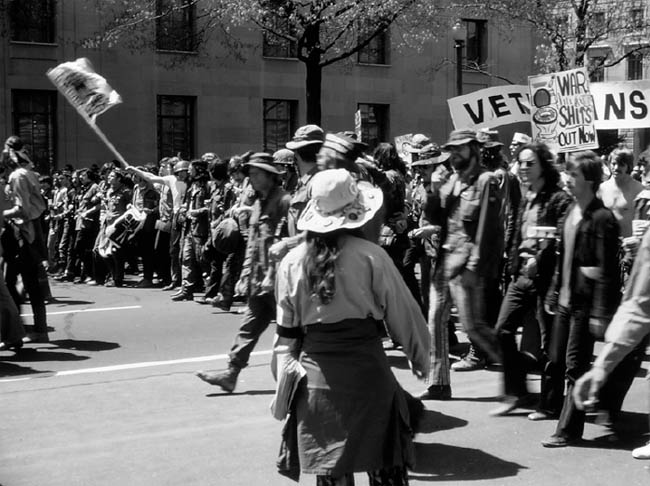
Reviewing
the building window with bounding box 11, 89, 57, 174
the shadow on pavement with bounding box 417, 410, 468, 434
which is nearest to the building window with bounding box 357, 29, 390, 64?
the building window with bounding box 11, 89, 57, 174

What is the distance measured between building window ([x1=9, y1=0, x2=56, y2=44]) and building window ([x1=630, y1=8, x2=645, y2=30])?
15983 millimetres

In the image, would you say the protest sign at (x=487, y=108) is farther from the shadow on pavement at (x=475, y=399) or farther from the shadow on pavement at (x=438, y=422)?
the shadow on pavement at (x=438, y=422)

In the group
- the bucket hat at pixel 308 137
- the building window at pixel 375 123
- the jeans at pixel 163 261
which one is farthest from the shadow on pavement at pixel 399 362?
the building window at pixel 375 123

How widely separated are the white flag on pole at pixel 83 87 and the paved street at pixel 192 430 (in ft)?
9.89

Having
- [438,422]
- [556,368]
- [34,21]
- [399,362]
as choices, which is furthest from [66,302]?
[34,21]

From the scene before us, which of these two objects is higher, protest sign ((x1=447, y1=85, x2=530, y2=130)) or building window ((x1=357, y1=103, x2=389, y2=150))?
building window ((x1=357, y1=103, x2=389, y2=150))

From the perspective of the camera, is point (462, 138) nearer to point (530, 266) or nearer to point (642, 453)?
point (530, 266)

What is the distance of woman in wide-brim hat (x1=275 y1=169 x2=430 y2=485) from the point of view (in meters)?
4.19

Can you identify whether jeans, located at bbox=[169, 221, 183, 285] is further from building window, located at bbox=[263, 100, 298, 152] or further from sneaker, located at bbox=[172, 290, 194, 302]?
building window, located at bbox=[263, 100, 298, 152]

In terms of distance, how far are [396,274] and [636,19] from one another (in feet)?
87.5

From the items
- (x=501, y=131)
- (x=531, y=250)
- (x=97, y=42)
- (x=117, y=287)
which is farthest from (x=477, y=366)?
(x=501, y=131)

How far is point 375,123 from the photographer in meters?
31.6

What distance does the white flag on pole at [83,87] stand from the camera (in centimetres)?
1127

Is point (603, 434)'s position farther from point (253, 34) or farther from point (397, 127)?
point (397, 127)
